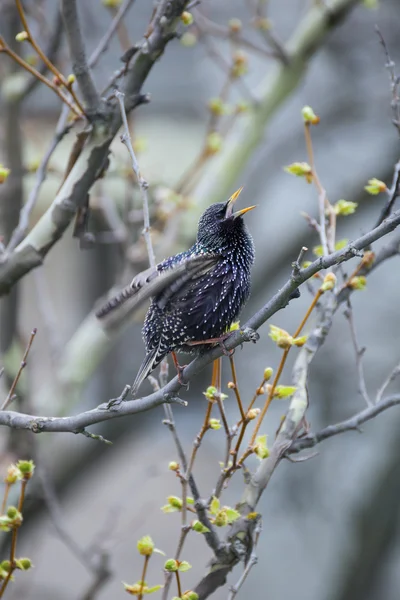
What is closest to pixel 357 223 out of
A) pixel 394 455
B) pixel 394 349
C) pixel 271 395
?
pixel 394 349

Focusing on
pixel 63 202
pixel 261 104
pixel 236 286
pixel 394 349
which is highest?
pixel 261 104

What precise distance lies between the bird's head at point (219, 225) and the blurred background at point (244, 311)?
0.91 m

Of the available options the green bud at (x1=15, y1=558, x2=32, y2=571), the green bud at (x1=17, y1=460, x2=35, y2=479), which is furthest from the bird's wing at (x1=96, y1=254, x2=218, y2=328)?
the green bud at (x1=15, y1=558, x2=32, y2=571)

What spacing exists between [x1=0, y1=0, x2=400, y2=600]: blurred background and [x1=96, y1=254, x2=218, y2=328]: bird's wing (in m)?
1.14

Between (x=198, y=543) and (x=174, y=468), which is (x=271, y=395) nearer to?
(x=174, y=468)

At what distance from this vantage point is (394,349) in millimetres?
6008

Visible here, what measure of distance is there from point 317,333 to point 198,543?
19.6ft

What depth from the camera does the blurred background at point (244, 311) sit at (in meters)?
3.73

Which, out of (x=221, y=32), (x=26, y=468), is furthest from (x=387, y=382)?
(x=221, y=32)

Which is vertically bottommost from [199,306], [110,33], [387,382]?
[387,382]

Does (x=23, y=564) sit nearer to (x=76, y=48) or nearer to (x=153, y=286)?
(x=153, y=286)

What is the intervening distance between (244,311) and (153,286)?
3.90 m

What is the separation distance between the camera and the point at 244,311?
583 cm

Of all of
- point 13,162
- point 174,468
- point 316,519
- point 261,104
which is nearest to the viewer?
point 174,468
